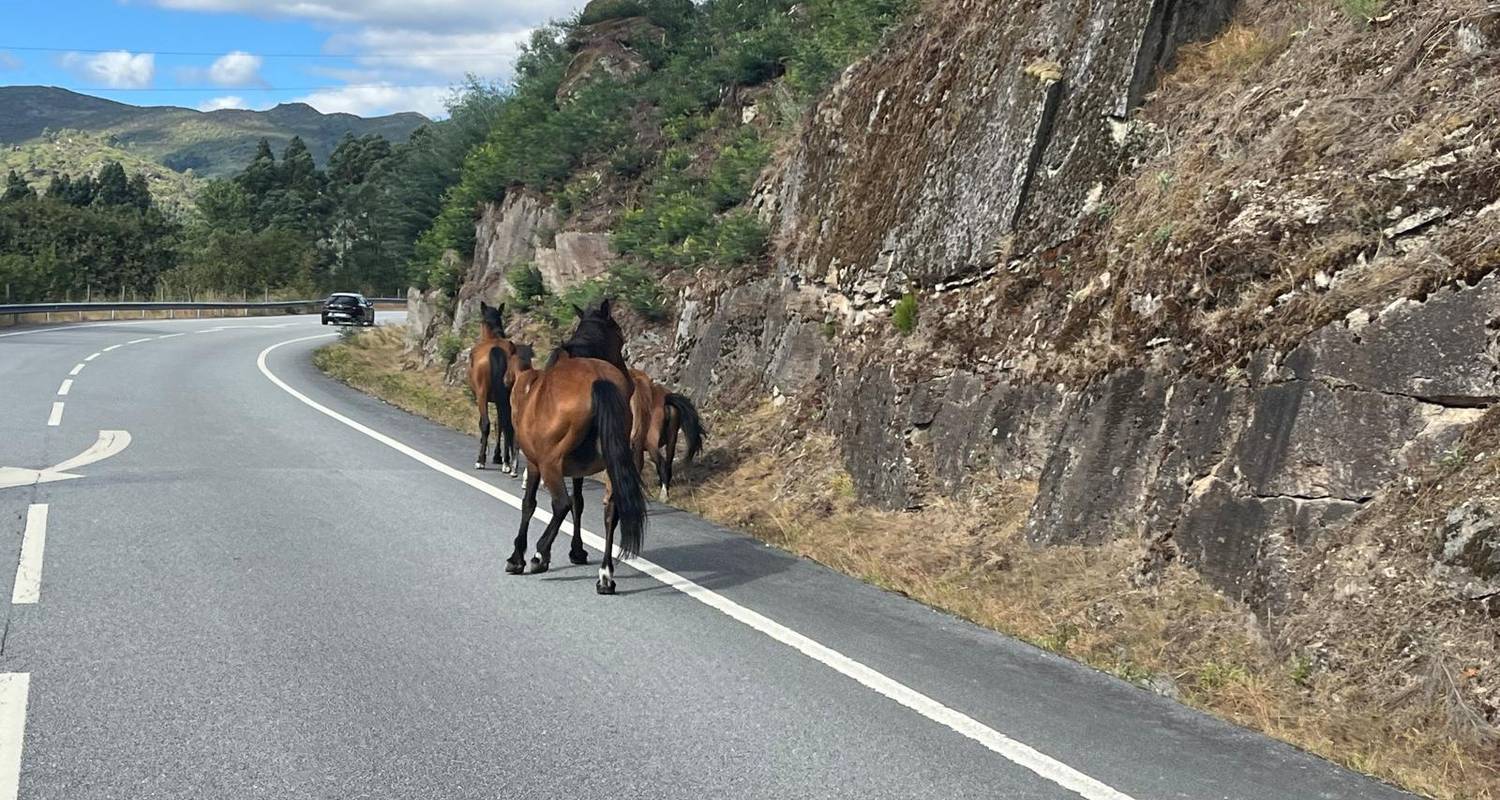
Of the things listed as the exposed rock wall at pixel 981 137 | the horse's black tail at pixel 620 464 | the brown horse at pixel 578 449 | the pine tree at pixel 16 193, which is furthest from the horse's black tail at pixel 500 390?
the pine tree at pixel 16 193

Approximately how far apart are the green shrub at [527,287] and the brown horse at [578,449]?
16.0 m

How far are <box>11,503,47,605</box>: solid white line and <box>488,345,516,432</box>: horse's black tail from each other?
4884 mm

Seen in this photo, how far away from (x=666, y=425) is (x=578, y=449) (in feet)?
12.8

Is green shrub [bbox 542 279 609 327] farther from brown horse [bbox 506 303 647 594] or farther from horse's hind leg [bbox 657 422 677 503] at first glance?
brown horse [bbox 506 303 647 594]

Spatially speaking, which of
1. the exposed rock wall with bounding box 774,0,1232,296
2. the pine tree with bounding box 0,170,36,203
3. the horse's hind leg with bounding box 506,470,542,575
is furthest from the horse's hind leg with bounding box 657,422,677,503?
the pine tree with bounding box 0,170,36,203

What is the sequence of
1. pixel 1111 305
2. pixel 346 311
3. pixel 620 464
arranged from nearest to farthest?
pixel 620 464
pixel 1111 305
pixel 346 311

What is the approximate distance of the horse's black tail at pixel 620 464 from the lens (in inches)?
304

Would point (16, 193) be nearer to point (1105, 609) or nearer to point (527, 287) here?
point (527, 287)

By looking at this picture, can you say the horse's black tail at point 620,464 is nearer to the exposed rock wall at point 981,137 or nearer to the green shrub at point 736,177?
the exposed rock wall at point 981,137

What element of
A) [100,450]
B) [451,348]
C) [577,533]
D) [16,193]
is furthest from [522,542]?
[16,193]

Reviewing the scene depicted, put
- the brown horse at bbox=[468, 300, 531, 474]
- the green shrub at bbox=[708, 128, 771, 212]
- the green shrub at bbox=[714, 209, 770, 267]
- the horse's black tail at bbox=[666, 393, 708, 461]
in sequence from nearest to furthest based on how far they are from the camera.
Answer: the horse's black tail at bbox=[666, 393, 708, 461], the brown horse at bbox=[468, 300, 531, 474], the green shrub at bbox=[714, 209, 770, 267], the green shrub at bbox=[708, 128, 771, 212]

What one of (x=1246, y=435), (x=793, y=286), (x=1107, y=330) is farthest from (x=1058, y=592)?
(x=793, y=286)

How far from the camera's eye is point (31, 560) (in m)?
7.88

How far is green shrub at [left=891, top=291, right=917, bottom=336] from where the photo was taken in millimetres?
11938
